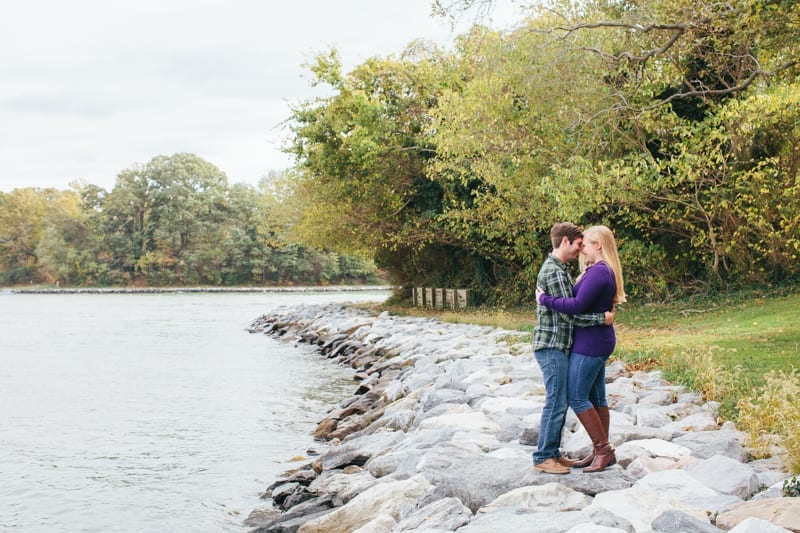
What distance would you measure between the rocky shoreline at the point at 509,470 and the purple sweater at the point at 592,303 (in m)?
0.92

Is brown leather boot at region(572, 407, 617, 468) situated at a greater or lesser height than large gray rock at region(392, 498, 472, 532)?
greater

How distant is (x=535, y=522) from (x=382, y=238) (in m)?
20.5

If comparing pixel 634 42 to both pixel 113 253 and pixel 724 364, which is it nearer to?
pixel 724 364

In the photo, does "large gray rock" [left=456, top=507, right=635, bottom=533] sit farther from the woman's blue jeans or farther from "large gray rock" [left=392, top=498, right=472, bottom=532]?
the woman's blue jeans

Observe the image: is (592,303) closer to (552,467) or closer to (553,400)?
(553,400)

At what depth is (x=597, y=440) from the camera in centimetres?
553

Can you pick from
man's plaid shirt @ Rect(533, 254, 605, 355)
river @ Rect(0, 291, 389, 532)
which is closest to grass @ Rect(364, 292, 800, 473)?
man's plaid shirt @ Rect(533, 254, 605, 355)

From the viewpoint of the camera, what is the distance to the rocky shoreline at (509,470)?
486 cm

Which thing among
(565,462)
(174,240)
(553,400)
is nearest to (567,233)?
(553,400)

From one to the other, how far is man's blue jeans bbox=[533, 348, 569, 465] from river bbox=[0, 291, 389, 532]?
10.0ft

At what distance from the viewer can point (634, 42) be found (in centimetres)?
1536

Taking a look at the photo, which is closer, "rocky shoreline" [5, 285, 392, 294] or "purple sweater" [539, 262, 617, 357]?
"purple sweater" [539, 262, 617, 357]

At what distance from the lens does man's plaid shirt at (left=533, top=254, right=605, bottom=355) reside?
17.6 feet

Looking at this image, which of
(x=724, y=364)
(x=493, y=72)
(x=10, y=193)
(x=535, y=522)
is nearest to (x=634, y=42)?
(x=493, y=72)
